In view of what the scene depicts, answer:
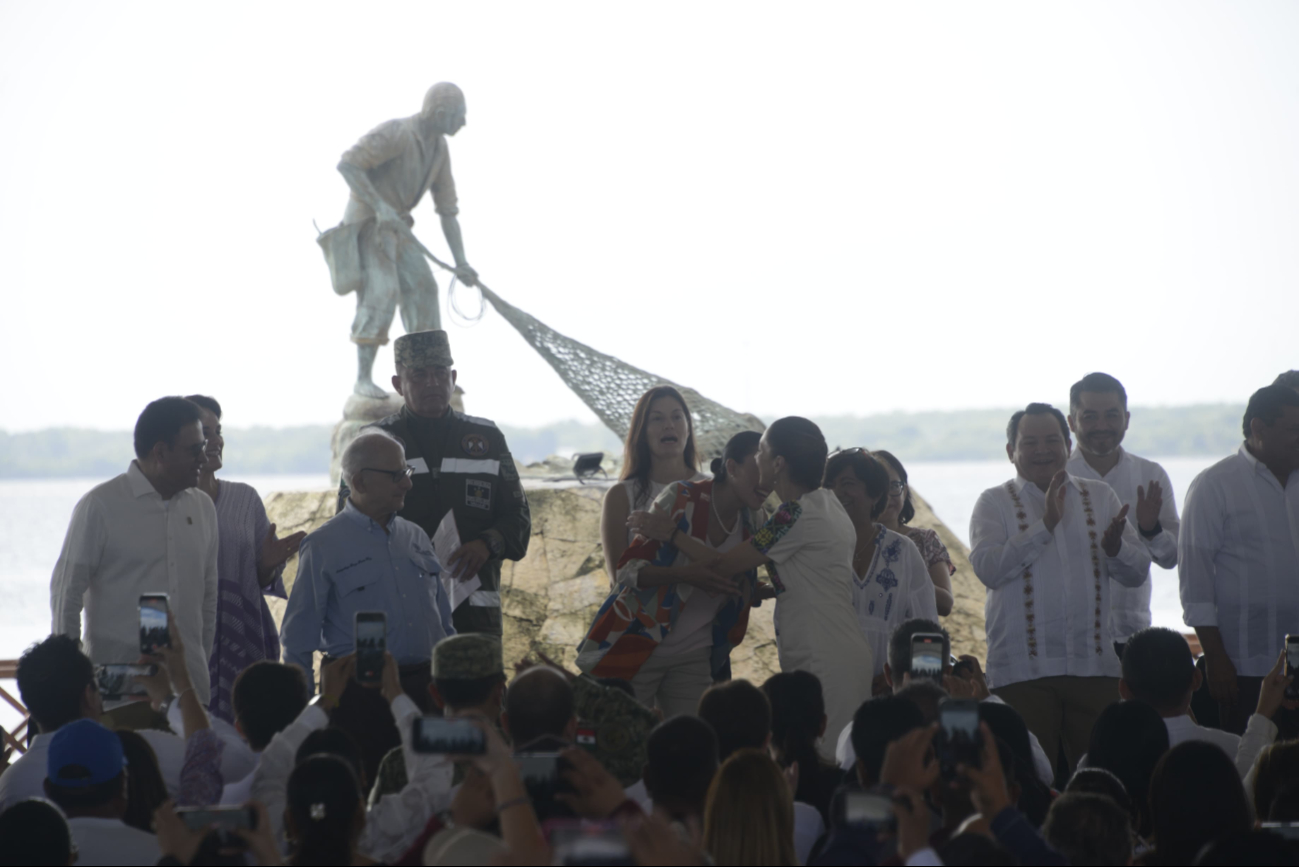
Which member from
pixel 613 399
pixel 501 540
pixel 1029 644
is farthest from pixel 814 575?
pixel 613 399

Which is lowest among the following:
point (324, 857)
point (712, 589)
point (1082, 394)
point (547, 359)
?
point (324, 857)

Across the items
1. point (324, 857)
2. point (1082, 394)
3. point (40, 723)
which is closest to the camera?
point (324, 857)

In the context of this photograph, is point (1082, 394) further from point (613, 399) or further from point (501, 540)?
point (613, 399)

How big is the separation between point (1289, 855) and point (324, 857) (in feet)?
5.19

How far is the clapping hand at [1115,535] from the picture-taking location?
385 cm

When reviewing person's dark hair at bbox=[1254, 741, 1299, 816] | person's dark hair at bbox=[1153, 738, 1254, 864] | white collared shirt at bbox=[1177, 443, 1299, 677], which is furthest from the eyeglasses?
white collared shirt at bbox=[1177, 443, 1299, 677]

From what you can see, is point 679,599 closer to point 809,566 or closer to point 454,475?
point 809,566

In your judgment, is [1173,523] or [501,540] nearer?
[501,540]

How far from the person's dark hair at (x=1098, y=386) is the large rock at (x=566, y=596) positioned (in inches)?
109

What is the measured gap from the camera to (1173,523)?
450 cm

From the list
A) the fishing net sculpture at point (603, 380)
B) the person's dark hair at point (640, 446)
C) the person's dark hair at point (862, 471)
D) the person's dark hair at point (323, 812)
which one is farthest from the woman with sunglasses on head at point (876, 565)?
the fishing net sculpture at point (603, 380)

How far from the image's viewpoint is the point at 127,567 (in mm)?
3578

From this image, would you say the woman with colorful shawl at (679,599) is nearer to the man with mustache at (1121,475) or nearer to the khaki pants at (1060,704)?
the khaki pants at (1060,704)

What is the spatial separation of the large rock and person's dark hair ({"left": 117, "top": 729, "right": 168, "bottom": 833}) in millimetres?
4379
